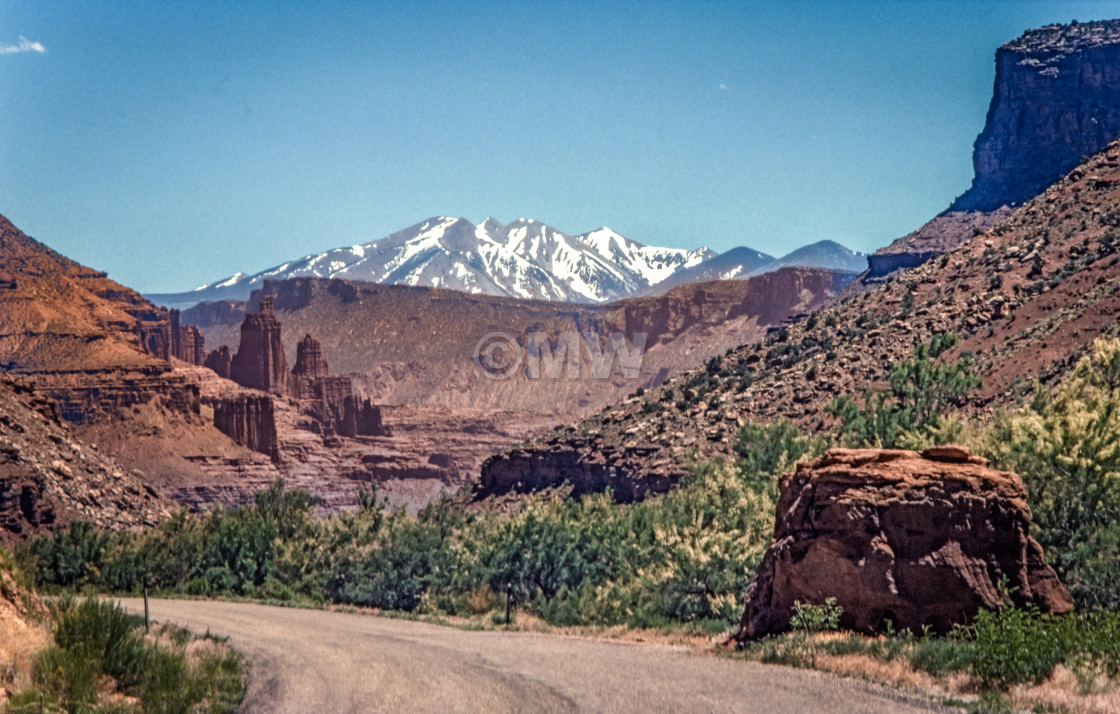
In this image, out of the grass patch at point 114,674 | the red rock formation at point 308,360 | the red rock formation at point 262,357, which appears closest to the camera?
the grass patch at point 114,674

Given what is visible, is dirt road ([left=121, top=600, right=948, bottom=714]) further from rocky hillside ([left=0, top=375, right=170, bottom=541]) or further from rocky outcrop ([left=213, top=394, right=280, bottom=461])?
rocky outcrop ([left=213, top=394, right=280, bottom=461])

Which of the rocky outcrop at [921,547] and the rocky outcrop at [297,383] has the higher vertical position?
the rocky outcrop at [297,383]

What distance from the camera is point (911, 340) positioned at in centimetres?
4697

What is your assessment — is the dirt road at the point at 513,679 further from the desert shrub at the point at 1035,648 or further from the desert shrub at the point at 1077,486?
the desert shrub at the point at 1077,486

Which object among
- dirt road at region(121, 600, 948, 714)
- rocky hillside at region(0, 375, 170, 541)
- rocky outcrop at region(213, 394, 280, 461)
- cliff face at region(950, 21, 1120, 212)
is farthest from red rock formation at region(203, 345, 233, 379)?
dirt road at region(121, 600, 948, 714)

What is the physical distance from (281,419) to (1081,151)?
9517 cm

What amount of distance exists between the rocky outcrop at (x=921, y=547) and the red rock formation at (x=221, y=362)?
15293 centimetres

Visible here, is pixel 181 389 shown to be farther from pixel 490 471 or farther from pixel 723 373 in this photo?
pixel 723 373

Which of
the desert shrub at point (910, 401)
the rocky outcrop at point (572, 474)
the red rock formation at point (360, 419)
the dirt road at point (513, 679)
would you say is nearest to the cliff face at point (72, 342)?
the red rock formation at point (360, 419)

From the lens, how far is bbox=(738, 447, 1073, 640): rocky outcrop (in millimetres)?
15680

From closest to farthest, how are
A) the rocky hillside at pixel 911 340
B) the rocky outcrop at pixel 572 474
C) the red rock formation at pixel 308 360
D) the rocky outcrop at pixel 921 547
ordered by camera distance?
the rocky outcrop at pixel 921 547
the rocky hillside at pixel 911 340
the rocky outcrop at pixel 572 474
the red rock formation at pixel 308 360

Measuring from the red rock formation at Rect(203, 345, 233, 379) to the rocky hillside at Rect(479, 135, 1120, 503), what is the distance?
108652 mm

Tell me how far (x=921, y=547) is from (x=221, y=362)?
155998 millimetres

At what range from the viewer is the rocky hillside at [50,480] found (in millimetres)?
40719
